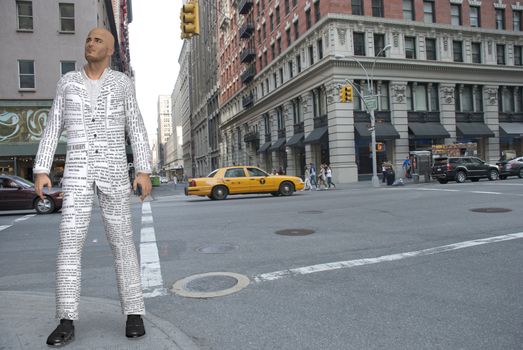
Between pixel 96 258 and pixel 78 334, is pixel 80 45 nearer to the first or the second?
pixel 96 258

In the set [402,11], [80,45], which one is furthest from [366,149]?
[80,45]

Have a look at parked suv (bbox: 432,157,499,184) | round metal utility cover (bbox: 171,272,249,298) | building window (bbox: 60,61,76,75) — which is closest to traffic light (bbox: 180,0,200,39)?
round metal utility cover (bbox: 171,272,249,298)

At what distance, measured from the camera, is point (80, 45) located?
27.8 metres

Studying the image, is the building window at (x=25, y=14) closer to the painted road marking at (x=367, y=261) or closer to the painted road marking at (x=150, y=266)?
the painted road marking at (x=150, y=266)

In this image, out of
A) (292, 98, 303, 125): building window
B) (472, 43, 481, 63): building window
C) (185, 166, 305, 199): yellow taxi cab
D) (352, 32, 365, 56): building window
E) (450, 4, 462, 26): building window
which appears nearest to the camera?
(185, 166, 305, 199): yellow taxi cab

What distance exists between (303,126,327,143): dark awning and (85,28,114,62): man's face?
28.2 m

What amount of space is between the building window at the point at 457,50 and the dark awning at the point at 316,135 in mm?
13055

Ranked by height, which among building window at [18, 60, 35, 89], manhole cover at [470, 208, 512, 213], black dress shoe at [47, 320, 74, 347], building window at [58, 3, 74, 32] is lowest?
manhole cover at [470, 208, 512, 213]

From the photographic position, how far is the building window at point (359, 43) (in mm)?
Result: 31016

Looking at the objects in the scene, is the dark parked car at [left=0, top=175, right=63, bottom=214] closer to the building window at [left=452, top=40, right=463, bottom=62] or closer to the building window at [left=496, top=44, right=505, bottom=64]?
the building window at [left=452, top=40, right=463, bottom=62]

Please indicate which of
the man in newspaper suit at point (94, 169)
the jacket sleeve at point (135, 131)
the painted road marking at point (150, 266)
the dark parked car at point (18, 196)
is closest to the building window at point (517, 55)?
the dark parked car at point (18, 196)

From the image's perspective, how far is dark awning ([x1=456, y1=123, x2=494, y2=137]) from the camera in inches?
1324

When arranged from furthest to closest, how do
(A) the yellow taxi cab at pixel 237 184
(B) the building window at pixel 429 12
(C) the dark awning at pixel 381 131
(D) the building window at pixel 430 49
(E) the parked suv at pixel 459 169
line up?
1. (B) the building window at pixel 429 12
2. (D) the building window at pixel 430 49
3. (C) the dark awning at pixel 381 131
4. (E) the parked suv at pixel 459 169
5. (A) the yellow taxi cab at pixel 237 184

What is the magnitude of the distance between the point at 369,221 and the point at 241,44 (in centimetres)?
4707
